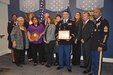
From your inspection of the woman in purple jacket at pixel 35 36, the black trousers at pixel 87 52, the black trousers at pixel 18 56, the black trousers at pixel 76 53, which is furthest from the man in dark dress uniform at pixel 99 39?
the black trousers at pixel 18 56

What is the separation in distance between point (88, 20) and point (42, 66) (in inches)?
73.6

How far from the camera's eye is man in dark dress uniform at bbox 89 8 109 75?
3.85 m

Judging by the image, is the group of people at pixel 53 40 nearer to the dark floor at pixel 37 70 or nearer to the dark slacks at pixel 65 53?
the dark slacks at pixel 65 53

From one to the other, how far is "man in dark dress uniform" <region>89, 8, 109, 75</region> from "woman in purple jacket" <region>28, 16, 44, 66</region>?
6.09 feet

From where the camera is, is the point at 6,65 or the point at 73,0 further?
the point at 73,0

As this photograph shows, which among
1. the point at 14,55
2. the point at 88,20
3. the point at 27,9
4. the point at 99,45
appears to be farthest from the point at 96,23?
the point at 27,9

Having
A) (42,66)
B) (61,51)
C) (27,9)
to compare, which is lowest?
(42,66)

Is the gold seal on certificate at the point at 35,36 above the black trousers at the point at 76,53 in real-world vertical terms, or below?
above

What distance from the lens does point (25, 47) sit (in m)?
5.43

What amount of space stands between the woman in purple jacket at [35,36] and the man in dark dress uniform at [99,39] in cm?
186

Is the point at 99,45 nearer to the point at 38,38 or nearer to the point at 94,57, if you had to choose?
the point at 94,57

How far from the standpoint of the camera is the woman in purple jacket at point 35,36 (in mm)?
5391

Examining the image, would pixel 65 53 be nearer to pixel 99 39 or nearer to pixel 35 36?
pixel 35 36

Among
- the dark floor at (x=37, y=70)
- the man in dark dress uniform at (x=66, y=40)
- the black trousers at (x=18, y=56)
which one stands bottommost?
the dark floor at (x=37, y=70)
